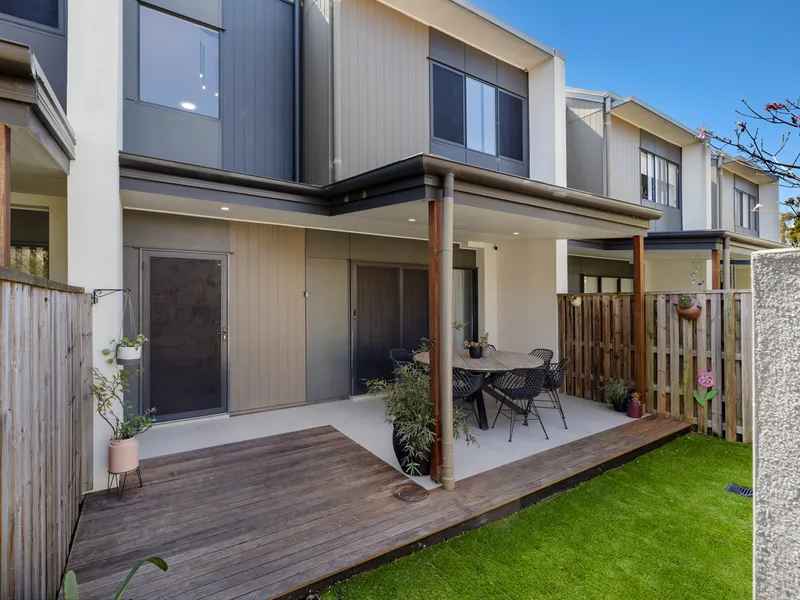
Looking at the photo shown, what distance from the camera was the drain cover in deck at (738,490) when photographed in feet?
12.6

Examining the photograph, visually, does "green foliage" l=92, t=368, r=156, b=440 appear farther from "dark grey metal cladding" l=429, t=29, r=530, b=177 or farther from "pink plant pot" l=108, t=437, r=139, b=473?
"dark grey metal cladding" l=429, t=29, r=530, b=177

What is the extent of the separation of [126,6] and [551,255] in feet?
23.0

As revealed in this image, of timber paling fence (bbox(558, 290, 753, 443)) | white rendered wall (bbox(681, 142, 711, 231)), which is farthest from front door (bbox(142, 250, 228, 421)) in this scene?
white rendered wall (bbox(681, 142, 711, 231))

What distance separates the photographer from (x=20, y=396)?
1.74m

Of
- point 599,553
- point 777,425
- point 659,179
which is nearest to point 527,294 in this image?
point 599,553

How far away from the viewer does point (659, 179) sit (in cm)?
1102

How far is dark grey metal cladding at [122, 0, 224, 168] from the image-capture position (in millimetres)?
5082

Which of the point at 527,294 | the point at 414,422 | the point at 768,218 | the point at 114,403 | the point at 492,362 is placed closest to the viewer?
the point at 114,403

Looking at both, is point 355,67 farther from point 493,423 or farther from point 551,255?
point 493,423

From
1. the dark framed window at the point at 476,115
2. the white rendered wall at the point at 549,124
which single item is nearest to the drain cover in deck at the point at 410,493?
the dark framed window at the point at 476,115

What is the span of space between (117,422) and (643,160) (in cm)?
1197

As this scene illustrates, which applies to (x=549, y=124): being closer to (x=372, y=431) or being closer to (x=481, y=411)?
(x=481, y=411)

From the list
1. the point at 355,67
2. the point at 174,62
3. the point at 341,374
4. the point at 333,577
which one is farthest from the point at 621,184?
the point at 333,577

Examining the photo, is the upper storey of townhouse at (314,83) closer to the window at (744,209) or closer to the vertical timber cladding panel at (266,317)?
the vertical timber cladding panel at (266,317)
